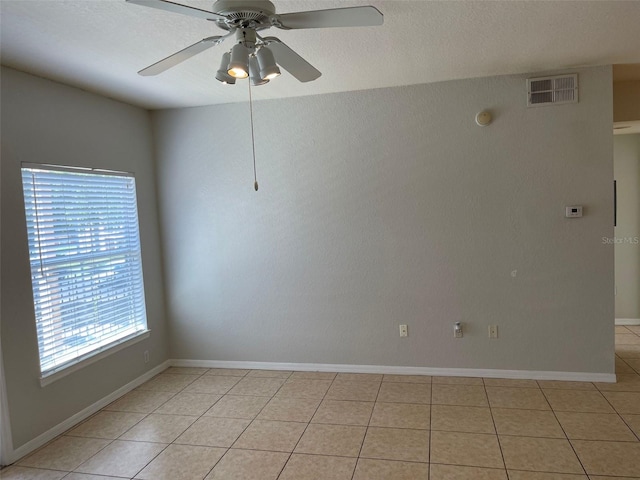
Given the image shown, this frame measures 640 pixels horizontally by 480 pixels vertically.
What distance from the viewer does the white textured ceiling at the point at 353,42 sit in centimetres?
223

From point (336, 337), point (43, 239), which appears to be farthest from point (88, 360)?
point (336, 337)

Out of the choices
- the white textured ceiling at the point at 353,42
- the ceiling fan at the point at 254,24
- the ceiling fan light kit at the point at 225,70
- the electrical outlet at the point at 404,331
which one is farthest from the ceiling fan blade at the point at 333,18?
the electrical outlet at the point at 404,331

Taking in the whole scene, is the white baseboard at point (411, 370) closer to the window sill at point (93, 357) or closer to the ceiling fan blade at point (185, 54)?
the window sill at point (93, 357)

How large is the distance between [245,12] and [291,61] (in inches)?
15.4

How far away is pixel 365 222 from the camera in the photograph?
3900 millimetres

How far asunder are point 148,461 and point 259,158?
8.35ft

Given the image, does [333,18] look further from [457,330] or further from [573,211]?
[457,330]

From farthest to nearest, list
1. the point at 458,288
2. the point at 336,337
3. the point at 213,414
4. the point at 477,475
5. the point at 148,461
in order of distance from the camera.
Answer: the point at 336,337 → the point at 458,288 → the point at 213,414 → the point at 148,461 → the point at 477,475

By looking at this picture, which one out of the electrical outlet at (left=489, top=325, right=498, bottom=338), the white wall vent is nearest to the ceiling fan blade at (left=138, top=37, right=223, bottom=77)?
the white wall vent

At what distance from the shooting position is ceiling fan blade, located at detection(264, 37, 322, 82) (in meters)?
1.96

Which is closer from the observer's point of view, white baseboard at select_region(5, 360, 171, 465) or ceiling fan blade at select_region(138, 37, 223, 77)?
ceiling fan blade at select_region(138, 37, 223, 77)

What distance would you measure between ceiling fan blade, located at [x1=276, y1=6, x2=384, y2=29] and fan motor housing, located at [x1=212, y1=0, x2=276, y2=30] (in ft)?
0.20

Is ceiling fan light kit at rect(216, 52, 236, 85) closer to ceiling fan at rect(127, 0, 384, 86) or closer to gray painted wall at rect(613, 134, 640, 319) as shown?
ceiling fan at rect(127, 0, 384, 86)

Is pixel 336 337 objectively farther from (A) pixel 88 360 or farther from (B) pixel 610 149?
(B) pixel 610 149
